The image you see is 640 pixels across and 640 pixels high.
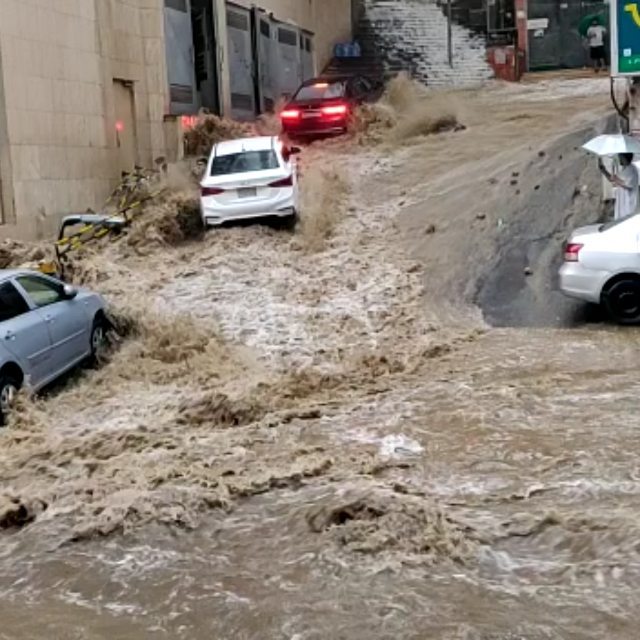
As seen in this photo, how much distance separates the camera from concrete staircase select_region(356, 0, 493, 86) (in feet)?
124

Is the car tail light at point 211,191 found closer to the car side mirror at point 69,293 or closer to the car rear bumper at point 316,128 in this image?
the car side mirror at point 69,293

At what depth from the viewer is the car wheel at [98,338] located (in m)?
12.8

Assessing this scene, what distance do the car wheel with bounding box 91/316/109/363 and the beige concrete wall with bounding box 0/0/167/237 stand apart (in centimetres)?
538

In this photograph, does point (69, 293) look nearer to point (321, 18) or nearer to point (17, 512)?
point (17, 512)

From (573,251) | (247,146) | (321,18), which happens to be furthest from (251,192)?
(321,18)

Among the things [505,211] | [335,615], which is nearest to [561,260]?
[505,211]

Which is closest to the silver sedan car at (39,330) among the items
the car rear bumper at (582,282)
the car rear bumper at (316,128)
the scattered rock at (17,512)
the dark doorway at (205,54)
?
the scattered rock at (17,512)

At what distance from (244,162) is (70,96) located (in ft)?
13.2

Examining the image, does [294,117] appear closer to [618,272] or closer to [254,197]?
[254,197]

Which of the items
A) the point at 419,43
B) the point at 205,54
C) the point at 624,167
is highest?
the point at 419,43

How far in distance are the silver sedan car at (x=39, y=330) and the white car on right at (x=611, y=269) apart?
221 inches

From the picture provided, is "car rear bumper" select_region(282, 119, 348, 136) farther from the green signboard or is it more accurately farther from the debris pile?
the green signboard

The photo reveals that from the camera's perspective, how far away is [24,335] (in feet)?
35.5

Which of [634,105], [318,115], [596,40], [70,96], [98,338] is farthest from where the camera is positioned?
[596,40]
